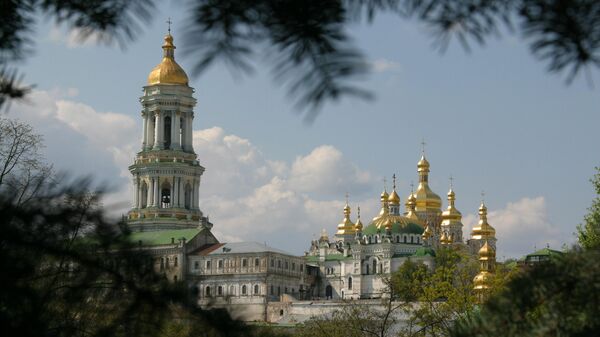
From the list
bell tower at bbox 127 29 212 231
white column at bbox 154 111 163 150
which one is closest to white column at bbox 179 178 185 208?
bell tower at bbox 127 29 212 231

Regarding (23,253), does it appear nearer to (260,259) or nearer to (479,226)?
(260,259)

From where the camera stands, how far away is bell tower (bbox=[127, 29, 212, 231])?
261 feet

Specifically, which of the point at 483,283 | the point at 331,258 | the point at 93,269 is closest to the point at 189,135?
the point at 331,258

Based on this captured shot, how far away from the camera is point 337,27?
4020mm

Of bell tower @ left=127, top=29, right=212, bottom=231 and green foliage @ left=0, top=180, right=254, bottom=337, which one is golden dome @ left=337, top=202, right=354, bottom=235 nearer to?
bell tower @ left=127, top=29, right=212, bottom=231

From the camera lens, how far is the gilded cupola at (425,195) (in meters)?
95.1

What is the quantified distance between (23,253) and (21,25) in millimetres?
882

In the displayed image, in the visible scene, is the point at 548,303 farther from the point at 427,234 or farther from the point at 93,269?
the point at 427,234

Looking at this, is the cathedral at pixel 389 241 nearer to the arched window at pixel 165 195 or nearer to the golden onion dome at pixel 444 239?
the golden onion dome at pixel 444 239

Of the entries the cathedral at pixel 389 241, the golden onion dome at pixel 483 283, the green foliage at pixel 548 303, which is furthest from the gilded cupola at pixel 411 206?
the green foliage at pixel 548 303

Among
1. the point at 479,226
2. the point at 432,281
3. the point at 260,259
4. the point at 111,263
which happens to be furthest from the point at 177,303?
the point at 479,226

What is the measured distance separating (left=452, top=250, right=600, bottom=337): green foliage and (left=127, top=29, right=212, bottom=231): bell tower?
246 feet

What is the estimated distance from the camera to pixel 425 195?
9544cm

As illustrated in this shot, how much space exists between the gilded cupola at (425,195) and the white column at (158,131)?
24530 millimetres
